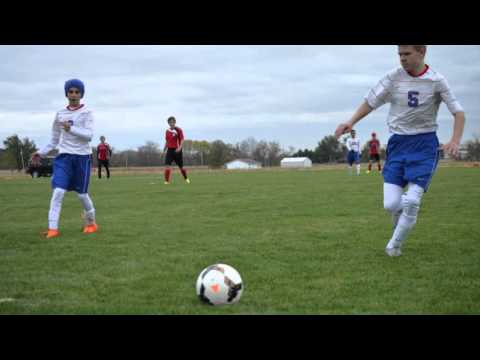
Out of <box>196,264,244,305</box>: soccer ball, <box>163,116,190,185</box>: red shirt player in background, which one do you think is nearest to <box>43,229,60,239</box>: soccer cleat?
<box>196,264,244,305</box>: soccer ball

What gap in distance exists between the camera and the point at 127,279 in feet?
14.4

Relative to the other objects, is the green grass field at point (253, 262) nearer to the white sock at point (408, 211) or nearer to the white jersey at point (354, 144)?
the white sock at point (408, 211)

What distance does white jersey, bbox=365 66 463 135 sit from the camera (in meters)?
5.16

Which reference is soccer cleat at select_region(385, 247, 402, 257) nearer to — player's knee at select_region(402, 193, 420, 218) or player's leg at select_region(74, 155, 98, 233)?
player's knee at select_region(402, 193, 420, 218)

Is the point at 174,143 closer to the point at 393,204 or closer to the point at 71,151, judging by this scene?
the point at 71,151

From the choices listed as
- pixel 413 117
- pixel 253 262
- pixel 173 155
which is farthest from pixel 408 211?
pixel 173 155

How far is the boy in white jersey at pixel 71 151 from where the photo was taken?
7.09 metres

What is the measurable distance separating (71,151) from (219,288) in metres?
4.65

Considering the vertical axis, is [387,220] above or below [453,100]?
below

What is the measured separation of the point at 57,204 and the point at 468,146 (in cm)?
6243

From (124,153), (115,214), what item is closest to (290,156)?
(124,153)

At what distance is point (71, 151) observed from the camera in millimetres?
7242
